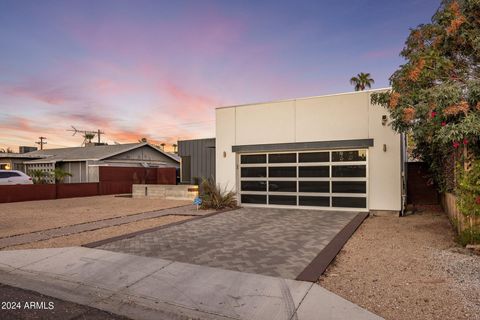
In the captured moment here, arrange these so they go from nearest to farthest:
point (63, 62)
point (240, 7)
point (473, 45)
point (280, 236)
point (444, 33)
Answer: point (473, 45) < point (444, 33) < point (280, 236) < point (240, 7) < point (63, 62)

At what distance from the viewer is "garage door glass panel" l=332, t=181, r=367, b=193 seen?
38.2 feet

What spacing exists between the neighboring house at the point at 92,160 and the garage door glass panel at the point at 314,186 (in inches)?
721

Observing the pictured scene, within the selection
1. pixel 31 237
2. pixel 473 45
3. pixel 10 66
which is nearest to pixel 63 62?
pixel 10 66

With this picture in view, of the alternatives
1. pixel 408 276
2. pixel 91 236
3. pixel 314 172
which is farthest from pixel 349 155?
pixel 91 236

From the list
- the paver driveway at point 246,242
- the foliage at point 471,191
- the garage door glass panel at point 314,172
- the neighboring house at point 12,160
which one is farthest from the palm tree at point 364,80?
the neighboring house at point 12,160

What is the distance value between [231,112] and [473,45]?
9.42m

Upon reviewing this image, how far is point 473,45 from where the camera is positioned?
5.99 metres

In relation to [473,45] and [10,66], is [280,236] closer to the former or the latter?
[473,45]

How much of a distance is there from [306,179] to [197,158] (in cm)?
779

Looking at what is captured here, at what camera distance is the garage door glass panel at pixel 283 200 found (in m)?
12.9

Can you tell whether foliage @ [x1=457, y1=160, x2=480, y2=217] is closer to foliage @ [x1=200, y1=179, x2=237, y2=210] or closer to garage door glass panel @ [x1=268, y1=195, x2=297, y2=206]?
garage door glass panel @ [x1=268, y1=195, x2=297, y2=206]

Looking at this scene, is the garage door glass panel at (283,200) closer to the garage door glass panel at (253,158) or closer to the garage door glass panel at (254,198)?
the garage door glass panel at (254,198)

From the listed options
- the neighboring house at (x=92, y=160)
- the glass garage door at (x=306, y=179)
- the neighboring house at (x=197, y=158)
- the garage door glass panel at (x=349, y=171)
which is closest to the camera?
the garage door glass panel at (x=349, y=171)

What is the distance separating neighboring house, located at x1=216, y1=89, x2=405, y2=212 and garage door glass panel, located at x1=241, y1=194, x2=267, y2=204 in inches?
1.7
